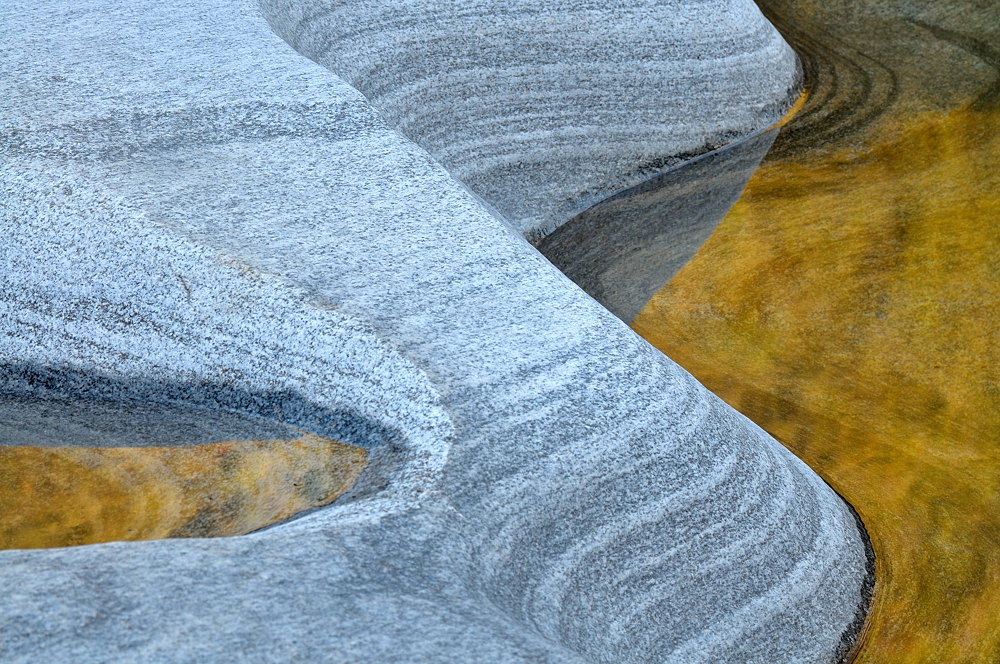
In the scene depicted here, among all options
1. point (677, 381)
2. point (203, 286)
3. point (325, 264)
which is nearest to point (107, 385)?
point (203, 286)

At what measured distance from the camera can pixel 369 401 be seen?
4.72ft

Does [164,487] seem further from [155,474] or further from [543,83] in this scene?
[543,83]

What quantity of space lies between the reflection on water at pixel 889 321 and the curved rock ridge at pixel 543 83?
0.30 meters

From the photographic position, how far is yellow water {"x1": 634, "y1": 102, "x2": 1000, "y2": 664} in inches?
64.9

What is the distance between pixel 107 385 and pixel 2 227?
35cm

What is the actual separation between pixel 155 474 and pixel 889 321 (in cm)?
154

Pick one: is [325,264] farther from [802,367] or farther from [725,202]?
[725,202]

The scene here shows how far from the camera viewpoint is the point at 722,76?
2887mm

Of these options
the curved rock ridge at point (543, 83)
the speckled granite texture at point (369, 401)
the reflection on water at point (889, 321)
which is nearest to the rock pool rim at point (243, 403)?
the speckled granite texture at point (369, 401)

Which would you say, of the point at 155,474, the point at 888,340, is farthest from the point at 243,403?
the point at 888,340

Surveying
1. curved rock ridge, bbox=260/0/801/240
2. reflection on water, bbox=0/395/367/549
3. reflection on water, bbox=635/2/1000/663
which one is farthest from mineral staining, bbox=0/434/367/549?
curved rock ridge, bbox=260/0/801/240

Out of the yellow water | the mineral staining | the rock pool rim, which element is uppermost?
the rock pool rim

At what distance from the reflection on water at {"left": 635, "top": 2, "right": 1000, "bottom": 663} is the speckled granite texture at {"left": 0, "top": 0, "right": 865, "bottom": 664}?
0.13 metres

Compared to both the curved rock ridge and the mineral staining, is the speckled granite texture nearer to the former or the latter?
the mineral staining
